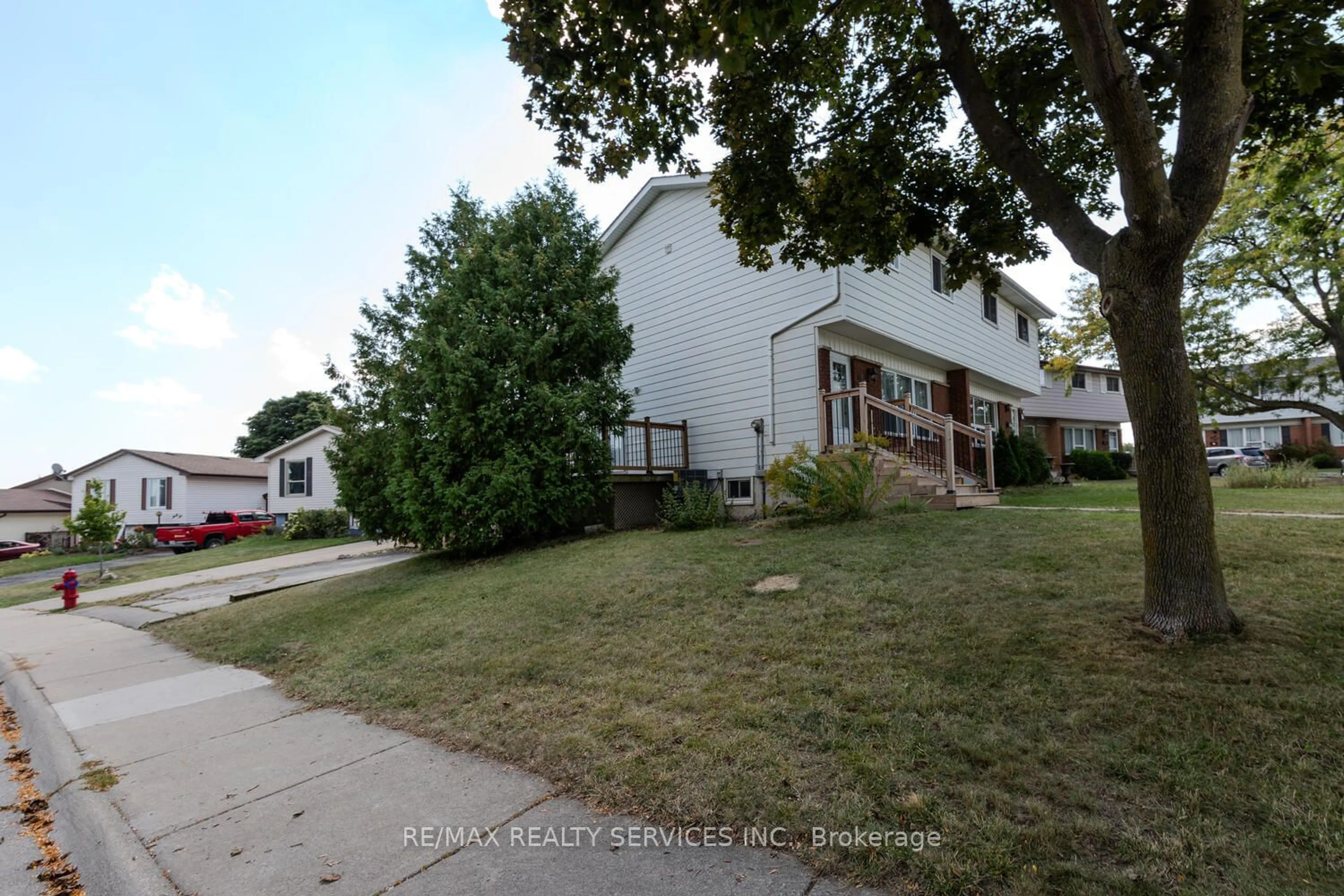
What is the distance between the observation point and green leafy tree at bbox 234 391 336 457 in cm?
5122

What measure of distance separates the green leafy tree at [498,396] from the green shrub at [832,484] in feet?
10.4

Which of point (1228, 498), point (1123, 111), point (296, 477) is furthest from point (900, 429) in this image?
point (296, 477)

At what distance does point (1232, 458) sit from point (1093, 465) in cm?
1267

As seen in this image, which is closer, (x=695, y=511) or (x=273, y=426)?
(x=695, y=511)

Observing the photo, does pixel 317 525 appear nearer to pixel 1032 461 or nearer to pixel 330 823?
pixel 330 823

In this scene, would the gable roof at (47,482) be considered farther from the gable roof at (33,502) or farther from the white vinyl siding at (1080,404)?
the white vinyl siding at (1080,404)

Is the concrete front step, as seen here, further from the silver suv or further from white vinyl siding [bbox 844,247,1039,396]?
the silver suv

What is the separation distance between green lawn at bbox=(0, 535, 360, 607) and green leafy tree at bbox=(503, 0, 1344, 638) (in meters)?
16.7

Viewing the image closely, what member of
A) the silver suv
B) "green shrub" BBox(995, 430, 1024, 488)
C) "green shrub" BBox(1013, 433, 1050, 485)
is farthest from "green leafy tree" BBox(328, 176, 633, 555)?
the silver suv

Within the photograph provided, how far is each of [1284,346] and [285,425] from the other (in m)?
61.0

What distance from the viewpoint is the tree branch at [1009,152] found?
4.28 meters

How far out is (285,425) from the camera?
51.5 metres

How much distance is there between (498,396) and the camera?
9.90m

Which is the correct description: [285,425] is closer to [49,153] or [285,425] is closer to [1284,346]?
[49,153]
